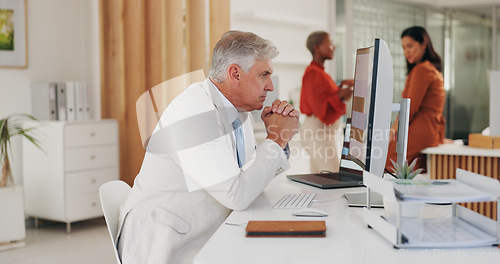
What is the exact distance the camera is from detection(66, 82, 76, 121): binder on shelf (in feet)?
16.1

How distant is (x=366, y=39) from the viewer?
24.0 ft

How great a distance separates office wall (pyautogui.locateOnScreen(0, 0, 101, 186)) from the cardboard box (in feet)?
11.2

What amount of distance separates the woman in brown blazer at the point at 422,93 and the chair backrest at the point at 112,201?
242 cm

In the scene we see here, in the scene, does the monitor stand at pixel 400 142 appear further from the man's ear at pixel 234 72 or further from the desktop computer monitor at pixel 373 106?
the man's ear at pixel 234 72

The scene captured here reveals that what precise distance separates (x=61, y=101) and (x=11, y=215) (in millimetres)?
1161

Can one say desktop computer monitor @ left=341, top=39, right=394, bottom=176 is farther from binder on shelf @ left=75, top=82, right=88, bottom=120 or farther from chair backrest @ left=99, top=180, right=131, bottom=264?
binder on shelf @ left=75, top=82, right=88, bottom=120

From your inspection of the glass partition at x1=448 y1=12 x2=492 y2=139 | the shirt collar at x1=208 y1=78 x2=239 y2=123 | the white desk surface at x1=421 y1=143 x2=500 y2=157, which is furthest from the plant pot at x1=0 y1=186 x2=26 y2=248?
the glass partition at x1=448 y1=12 x2=492 y2=139

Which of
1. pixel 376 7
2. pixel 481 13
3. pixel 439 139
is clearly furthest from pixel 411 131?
pixel 481 13

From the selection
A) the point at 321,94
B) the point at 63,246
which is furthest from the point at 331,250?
the point at 321,94

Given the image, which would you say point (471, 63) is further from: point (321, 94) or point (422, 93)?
point (422, 93)

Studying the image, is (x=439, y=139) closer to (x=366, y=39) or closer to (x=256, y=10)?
(x=256, y=10)

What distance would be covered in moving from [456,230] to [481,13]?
8120 mm

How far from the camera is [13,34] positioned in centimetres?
479

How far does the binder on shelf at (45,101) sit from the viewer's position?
15.7 ft
